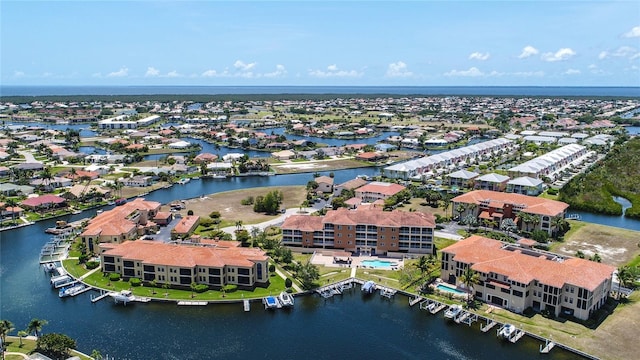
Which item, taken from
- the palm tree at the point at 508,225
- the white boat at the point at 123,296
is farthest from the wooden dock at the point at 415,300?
the white boat at the point at 123,296

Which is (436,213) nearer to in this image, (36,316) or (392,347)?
(392,347)

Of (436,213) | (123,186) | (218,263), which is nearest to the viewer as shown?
(218,263)

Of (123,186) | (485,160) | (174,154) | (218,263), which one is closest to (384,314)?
(218,263)

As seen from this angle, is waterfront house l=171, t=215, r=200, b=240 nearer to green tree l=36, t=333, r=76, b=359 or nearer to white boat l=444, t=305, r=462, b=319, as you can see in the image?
green tree l=36, t=333, r=76, b=359

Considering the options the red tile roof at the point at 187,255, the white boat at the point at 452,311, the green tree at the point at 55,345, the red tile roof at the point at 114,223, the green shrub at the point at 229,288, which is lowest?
the white boat at the point at 452,311

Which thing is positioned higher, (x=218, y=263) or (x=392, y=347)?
(x=218, y=263)

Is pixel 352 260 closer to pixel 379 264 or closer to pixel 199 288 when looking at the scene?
pixel 379 264

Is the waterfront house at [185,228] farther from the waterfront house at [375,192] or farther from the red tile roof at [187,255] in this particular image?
the waterfront house at [375,192]
